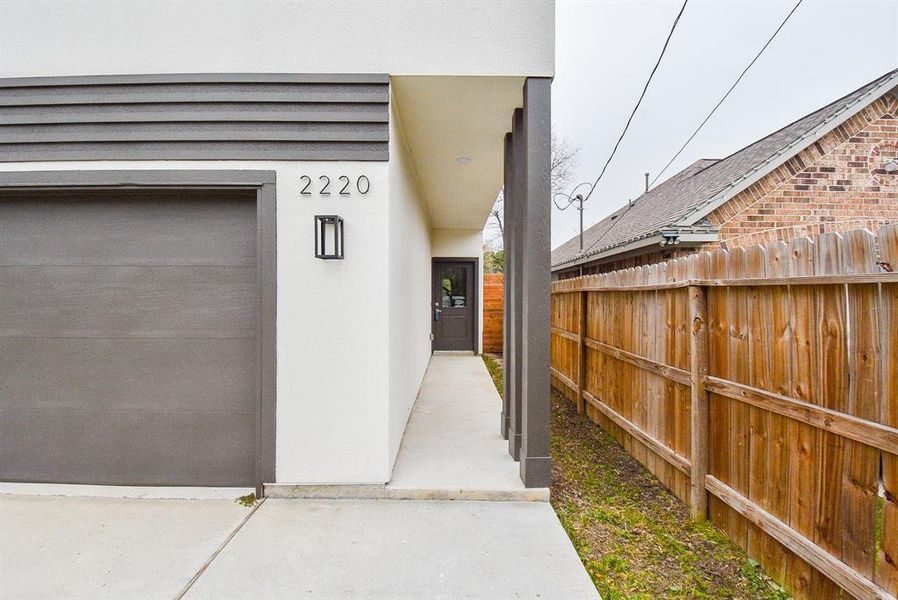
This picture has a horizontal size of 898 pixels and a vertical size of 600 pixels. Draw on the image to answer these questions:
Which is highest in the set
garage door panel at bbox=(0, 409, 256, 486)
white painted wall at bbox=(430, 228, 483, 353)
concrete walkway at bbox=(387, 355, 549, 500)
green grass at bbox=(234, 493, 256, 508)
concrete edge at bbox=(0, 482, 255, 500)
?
white painted wall at bbox=(430, 228, 483, 353)

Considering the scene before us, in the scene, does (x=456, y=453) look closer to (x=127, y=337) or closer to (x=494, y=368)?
(x=127, y=337)

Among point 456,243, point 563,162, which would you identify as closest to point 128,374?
point 456,243

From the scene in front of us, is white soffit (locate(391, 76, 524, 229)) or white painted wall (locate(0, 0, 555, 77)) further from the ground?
white painted wall (locate(0, 0, 555, 77))

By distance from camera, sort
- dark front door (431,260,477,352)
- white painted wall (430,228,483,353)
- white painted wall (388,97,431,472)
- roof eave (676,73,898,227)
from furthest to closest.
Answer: dark front door (431,260,477,352) → white painted wall (430,228,483,353) → roof eave (676,73,898,227) → white painted wall (388,97,431,472)

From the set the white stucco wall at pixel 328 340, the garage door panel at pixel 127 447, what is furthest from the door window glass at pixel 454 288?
the garage door panel at pixel 127 447

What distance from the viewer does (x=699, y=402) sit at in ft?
8.77

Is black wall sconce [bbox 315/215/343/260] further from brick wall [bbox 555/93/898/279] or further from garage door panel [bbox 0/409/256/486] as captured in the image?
brick wall [bbox 555/93/898/279]

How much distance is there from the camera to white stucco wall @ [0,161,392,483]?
290cm

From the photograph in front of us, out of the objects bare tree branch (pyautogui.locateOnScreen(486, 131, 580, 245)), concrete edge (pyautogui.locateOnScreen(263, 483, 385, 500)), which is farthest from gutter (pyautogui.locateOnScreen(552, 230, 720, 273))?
bare tree branch (pyautogui.locateOnScreen(486, 131, 580, 245))

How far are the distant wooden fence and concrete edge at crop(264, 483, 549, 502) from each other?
7.12 meters

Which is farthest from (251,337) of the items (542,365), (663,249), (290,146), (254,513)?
(663,249)

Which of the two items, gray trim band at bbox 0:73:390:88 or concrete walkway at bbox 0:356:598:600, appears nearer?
concrete walkway at bbox 0:356:598:600

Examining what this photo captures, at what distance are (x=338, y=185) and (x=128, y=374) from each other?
2067mm

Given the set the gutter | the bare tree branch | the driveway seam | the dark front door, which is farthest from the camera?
the bare tree branch
